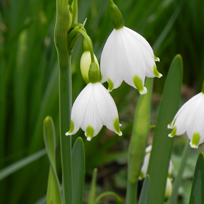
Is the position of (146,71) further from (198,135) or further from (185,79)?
(185,79)

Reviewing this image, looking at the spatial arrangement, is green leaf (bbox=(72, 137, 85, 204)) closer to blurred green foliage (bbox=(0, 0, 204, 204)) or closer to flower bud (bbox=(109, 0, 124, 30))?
flower bud (bbox=(109, 0, 124, 30))

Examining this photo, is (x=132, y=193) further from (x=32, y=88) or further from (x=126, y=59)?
(x=32, y=88)

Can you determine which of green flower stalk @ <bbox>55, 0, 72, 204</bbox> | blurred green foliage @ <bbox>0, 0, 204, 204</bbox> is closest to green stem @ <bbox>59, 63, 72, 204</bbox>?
green flower stalk @ <bbox>55, 0, 72, 204</bbox>

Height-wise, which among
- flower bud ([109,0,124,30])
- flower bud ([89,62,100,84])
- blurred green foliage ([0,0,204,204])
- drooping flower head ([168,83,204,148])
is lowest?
blurred green foliage ([0,0,204,204])

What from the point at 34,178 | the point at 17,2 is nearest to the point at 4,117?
the point at 34,178

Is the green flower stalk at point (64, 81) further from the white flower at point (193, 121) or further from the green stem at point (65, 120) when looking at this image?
the white flower at point (193, 121)

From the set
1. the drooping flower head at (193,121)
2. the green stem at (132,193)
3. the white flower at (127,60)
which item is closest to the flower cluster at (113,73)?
the white flower at (127,60)

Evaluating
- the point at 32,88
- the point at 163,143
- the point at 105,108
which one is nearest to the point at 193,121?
the point at 105,108
